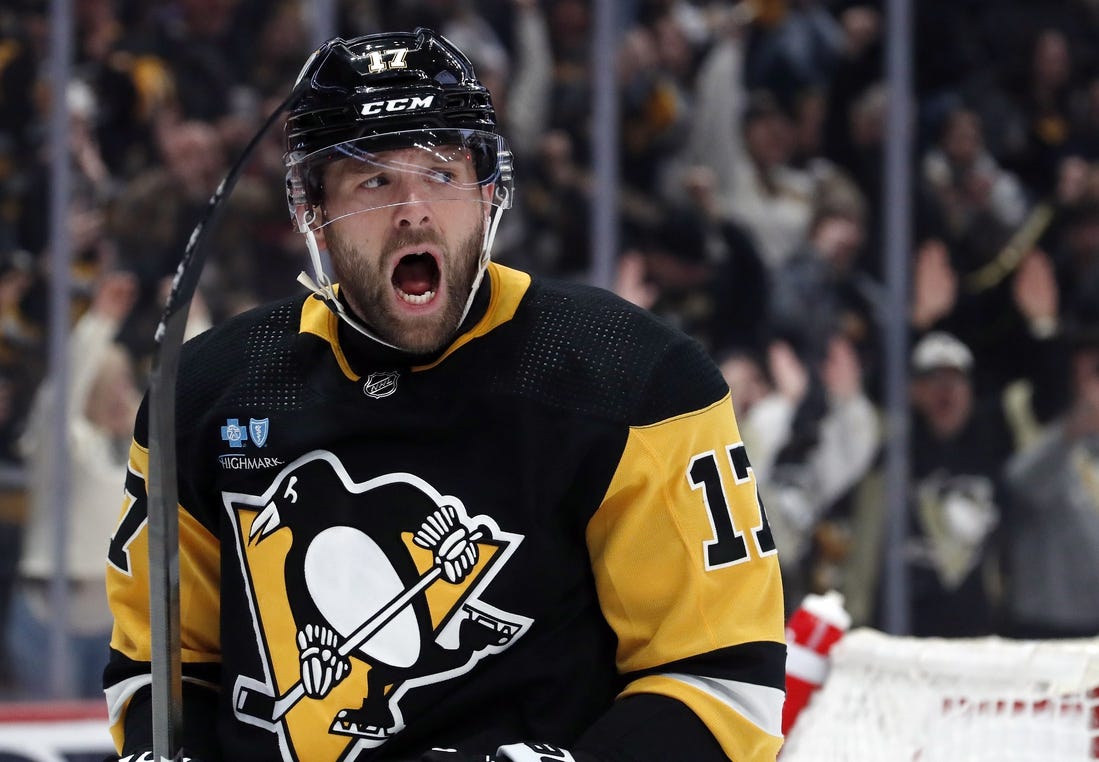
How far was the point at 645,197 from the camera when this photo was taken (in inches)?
184

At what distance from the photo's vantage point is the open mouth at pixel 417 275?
147cm

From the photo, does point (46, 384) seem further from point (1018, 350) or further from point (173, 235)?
point (1018, 350)

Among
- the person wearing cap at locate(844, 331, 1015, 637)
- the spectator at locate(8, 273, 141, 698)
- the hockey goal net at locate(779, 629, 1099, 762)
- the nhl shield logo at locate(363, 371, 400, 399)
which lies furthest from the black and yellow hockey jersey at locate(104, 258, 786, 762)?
the person wearing cap at locate(844, 331, 1015, 637)

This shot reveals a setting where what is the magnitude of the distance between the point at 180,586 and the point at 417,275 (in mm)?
376

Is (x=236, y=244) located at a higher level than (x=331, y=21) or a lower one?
lower

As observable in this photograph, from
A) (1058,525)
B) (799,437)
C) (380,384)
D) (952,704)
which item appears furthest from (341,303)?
(1058,525)

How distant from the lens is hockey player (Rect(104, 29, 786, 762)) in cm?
143

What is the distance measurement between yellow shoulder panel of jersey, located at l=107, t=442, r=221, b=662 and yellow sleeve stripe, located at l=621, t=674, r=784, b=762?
1.41ft

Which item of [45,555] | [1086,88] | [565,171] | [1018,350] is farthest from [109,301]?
[1086,88]

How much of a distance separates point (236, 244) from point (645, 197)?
3.75 feet

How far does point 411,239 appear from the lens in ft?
4.75

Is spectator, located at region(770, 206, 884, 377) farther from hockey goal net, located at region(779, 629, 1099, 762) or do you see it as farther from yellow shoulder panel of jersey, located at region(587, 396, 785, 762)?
yellow shoulder panel of jersey, located at region(587, 396, 785, 762)

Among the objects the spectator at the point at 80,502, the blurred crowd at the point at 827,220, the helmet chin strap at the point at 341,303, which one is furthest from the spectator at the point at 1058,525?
the helmet chin strap at the point at 341,303

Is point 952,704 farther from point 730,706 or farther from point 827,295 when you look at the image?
point 827,295
